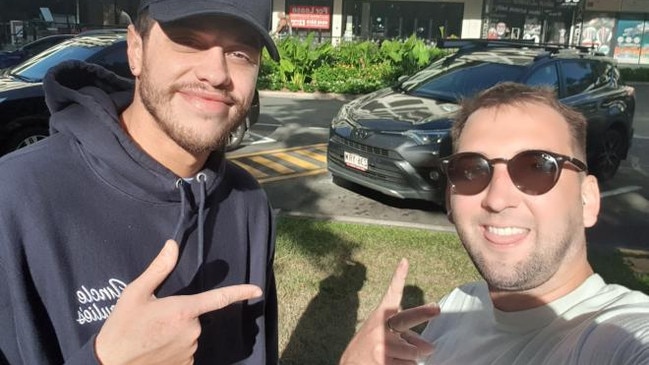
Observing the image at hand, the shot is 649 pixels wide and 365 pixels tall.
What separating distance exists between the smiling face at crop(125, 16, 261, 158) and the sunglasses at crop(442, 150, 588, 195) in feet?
2.41

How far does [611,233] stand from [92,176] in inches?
223

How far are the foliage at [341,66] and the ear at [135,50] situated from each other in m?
14.7

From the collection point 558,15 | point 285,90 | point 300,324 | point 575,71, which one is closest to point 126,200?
point 300,324

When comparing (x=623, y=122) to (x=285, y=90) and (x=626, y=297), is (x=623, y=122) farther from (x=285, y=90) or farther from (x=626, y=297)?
(x=285, y=90)

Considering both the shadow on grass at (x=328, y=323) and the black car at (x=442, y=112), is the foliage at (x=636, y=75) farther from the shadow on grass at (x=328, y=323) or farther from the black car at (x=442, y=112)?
the shadow on grass at (x=328, y=323)

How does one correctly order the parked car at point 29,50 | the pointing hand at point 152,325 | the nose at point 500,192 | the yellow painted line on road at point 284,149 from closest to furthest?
the pointing hand at point 152,325 → the nose at point 500,192 → the yellow painted line on road at point 284,149 → the parked car at point 29,50

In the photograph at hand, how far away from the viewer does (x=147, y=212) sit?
151 centimetres

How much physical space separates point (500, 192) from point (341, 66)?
1616 centimetres

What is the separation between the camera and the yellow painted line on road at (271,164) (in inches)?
312

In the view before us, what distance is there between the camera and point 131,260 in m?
1.45

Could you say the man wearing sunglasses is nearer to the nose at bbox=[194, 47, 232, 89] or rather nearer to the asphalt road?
the nose at bbox=[194, 47, 232, 89]

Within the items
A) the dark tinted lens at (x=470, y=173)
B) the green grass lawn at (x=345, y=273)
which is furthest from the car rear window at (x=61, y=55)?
the dark tinted lens at (x=470, y=173)

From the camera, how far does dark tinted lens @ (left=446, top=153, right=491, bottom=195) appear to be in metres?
1.75

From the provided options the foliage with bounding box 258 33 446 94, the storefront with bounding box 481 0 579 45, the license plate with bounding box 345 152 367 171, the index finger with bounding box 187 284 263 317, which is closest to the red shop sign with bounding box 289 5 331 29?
the storefront with bounding box 481 0 579 45
